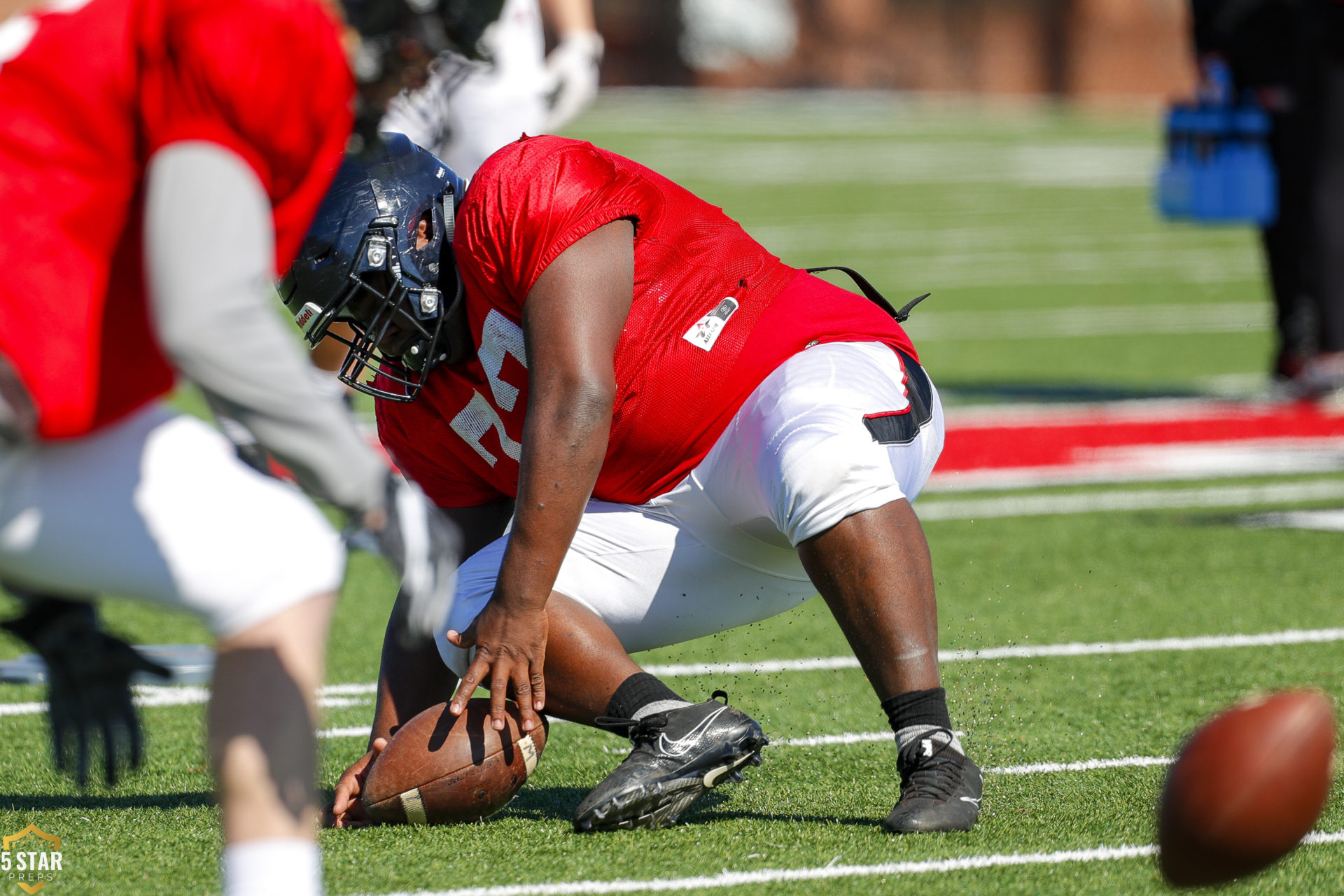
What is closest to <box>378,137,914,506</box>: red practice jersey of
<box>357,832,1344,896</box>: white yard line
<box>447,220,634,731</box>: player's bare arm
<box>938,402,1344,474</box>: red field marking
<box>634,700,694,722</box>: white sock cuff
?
<box>447,220,634,731</box>: player's bare arm

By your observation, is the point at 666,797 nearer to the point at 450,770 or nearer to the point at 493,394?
the point at 450,770

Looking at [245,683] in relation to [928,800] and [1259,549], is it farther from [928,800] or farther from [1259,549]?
[1259,549]

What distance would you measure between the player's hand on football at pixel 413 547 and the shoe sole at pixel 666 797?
1.03 meters

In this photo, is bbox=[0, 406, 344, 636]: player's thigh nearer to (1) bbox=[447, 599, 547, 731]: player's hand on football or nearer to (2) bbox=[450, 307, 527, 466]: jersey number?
(1) bbox=[447, 599, 547, 731]: player's hand on football

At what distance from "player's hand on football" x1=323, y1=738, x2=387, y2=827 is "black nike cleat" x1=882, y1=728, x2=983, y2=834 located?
3.20ft

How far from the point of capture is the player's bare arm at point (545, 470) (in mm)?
3068

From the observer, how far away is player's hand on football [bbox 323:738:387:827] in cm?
338

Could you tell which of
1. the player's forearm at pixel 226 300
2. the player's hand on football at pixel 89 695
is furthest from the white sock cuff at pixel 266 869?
the player's forearm at pixel 226 300

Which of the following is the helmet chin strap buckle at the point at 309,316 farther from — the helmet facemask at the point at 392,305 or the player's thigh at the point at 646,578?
the player's thigh at the point at 646,578

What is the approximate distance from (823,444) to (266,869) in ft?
4.59

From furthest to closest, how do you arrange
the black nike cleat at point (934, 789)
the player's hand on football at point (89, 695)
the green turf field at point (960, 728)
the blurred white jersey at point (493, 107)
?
the blurred white jersey at point (493, 107), the black nike cleat at point (934, 789), the green turf field at point (960, 728), the player's hand on football at point (89, 695)

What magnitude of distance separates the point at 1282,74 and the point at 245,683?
754 centimetres

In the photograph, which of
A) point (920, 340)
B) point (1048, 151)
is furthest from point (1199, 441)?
point (1048, 151)

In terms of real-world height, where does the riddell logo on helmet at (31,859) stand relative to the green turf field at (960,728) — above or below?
above
